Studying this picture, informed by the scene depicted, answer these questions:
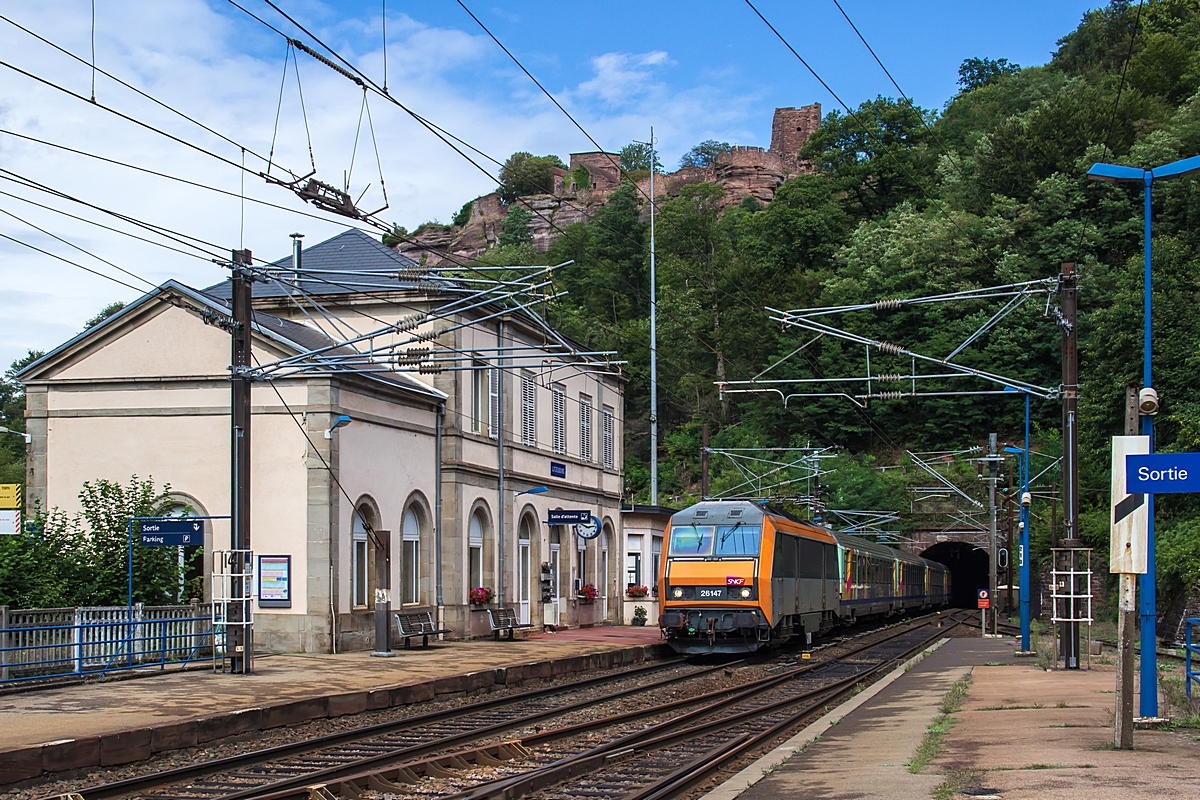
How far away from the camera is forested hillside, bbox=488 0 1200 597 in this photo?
45.2 metres

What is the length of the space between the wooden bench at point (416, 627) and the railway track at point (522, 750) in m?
6.23

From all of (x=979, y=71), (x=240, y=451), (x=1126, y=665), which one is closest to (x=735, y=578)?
(x=240, y=451)

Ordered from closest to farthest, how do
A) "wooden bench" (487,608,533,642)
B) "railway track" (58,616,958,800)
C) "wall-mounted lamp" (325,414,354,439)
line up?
"railway track" (58,616,958,800) → "wall-mounted lamp" (325,414,354,439) → "wooden bench" (487,608,533,642)

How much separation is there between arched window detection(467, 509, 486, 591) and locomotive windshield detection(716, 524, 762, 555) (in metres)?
6.62

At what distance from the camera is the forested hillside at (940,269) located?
45250mm

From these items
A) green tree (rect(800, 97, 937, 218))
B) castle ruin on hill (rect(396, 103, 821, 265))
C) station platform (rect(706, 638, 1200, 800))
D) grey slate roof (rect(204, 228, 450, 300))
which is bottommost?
station platform (rect(706, 638, 1200, 800))

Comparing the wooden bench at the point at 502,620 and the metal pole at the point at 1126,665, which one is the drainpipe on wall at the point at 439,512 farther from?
the metal pole at the point at 1126,665

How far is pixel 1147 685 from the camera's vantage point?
479 inches

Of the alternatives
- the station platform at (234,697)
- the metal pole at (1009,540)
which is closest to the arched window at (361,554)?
the station platform at (234,697)

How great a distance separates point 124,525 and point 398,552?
20.2ft

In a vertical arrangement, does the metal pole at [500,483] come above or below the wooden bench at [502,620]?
above

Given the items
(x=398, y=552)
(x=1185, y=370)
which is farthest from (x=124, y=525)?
(x=1185, y=370)

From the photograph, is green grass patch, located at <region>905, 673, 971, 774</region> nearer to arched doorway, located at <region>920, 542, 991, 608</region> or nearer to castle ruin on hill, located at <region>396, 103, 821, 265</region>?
arched doorway, located at <region>920, 542, 991, 608</region>

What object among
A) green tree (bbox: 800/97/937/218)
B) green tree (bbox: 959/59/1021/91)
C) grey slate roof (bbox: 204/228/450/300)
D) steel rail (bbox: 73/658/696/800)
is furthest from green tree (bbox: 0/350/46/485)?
green tree (bbox: 959/59/1021/91)
